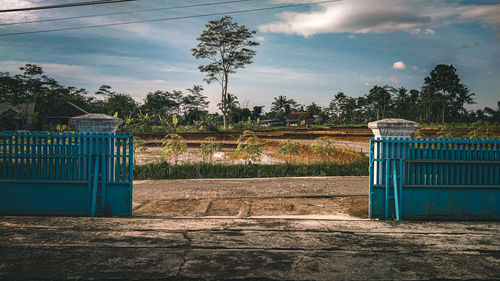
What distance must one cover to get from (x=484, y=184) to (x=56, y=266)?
6310mm

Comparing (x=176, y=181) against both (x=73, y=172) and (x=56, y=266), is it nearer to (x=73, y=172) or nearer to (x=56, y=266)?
(x=73, y=172)

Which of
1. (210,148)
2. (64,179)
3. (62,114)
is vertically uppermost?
(62,114)

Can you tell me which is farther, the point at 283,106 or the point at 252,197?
the point at 283,106

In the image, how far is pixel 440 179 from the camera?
547 cm

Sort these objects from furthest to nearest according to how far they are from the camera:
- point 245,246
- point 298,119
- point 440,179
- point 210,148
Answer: point 298,119 → point 210,148 → point 440,179 → point 245,246

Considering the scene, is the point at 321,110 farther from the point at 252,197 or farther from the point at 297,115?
the point at 252,197

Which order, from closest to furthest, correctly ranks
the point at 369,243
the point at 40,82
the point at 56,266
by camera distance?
1. the point at 56,266
2. the point at 369,243
3. the point at 40,82

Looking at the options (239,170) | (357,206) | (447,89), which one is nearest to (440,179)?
(357,206)

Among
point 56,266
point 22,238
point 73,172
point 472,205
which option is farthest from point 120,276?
point 472,205

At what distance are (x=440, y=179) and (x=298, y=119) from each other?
65.3 metres

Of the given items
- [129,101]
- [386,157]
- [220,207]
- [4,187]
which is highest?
[129,101]

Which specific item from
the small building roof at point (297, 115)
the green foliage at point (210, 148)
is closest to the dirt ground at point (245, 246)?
the green foliage at point (210, 148)

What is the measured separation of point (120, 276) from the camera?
323 cm

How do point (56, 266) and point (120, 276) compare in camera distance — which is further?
point (56, 266)
